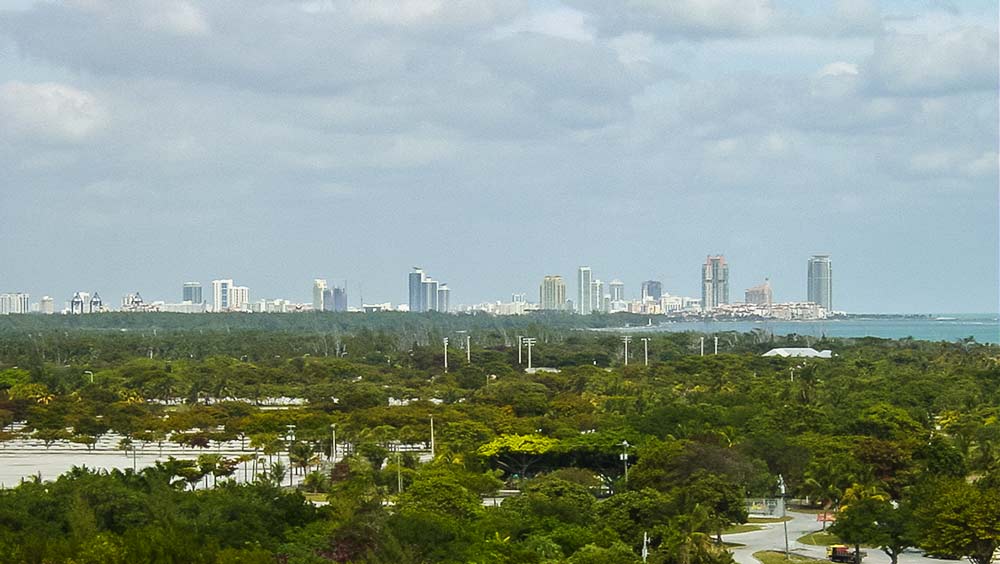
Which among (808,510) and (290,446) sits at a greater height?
(290,446)

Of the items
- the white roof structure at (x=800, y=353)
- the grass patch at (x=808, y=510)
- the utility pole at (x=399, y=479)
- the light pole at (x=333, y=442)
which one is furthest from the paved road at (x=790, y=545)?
the white roof structure at (x=800, y=353)

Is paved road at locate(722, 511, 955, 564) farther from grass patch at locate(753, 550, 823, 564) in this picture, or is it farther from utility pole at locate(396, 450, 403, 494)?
utility pole at locate(396, 450, 403, 494)

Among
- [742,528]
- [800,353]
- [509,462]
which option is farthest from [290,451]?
[800,353]

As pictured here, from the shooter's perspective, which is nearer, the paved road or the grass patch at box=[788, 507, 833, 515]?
the paved road

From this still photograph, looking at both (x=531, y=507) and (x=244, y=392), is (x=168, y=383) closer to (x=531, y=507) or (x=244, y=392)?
(x=244, y=392)

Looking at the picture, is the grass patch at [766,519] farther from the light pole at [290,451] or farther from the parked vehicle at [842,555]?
the light pole at [290,451]

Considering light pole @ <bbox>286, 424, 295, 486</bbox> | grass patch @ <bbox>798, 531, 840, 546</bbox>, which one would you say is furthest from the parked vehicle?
light pole @ <bbox>286, 424, 295, 486</bbox>

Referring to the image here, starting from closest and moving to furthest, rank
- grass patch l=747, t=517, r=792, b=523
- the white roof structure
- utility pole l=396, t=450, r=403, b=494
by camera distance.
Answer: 1. grass patch l=747, t=517, r=792, b=523
2. utility pole l=396, t=450, r=403, b=494
3. the white roof structure

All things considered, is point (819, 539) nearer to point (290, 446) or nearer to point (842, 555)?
point (842, 555)
